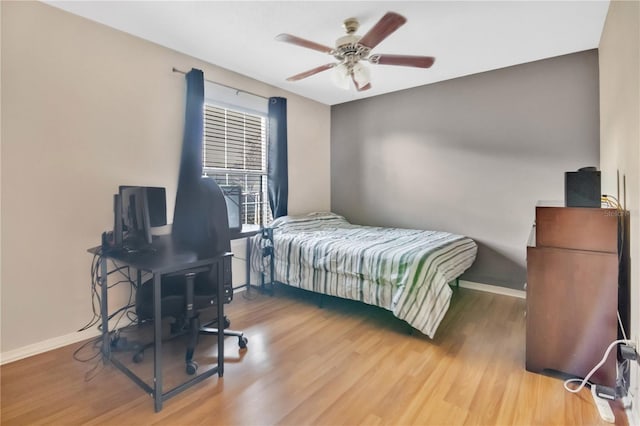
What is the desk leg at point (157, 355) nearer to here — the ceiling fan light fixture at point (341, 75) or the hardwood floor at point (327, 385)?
the hardwood floor at point (327, 385)

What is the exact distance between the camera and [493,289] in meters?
3.51

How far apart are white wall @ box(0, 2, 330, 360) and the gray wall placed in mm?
2616

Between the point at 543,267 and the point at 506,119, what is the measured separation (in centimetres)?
210

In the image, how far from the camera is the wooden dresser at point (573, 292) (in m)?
1.75

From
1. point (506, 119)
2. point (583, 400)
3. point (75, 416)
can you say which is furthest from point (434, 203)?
point (75, 416)

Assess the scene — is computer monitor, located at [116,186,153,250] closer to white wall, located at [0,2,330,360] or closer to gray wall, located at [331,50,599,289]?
white wall, located at [0,2,330,360]

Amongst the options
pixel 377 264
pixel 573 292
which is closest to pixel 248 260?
pixel 377 264

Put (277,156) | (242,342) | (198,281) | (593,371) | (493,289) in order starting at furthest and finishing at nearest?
1. (277,156)
2. (493,289)
3. (242,342)
4. (198,281)
5. (593,371)

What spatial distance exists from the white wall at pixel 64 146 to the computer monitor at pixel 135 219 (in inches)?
24.6

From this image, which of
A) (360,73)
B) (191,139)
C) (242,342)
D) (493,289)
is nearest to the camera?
(242,342)

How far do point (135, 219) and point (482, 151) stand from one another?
345 centimetres

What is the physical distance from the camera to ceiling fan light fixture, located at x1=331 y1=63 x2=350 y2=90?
2.58m

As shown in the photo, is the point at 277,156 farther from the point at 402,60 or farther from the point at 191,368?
the point at 191,368

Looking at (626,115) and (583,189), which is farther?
(583,189)
